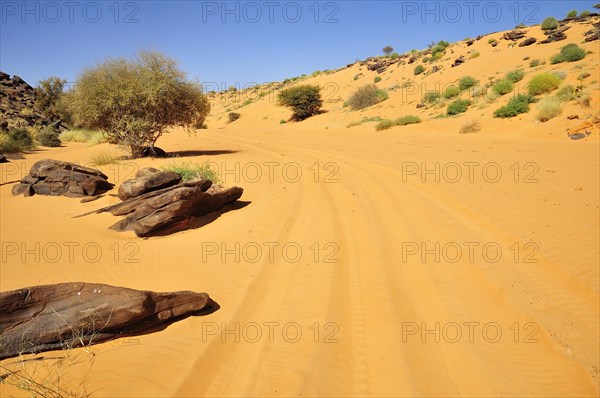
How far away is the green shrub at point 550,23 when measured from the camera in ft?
115

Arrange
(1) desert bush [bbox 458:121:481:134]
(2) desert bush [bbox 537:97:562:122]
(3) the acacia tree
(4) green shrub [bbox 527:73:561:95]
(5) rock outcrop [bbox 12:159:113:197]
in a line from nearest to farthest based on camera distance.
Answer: (5) rock outcrop [bbox 12:159:113:197] → (3) the acacia tree → (2) desert bush [bbox 537:97:562:122] → (1) desert bush [bbox 458:121:481:134] → (4) green shrub [bbox 527:73:561:95]

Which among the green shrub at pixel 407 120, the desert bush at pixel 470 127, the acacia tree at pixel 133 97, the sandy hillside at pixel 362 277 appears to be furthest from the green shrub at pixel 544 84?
the acacia tree at pixel 133 97

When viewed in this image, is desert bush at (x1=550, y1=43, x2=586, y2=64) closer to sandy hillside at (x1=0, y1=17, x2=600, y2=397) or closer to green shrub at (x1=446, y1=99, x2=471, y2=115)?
green shrub at (x1=446, y1=99, x2=471, y2=115)

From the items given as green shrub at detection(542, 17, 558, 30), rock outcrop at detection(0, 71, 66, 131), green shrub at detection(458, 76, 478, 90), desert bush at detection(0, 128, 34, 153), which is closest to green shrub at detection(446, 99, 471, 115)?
green shrub at detection(458, 76, 478, 90)

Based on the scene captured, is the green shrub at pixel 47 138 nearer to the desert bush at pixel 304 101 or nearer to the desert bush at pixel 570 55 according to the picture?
the desert bush at pixel 304 101

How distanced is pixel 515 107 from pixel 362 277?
18382 mm

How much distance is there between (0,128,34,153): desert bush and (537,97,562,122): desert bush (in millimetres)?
25574

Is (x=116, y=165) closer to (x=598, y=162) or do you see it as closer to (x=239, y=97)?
(x=598, y=162)

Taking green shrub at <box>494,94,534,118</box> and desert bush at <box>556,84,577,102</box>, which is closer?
desert bush at <box>556,84,577,102</box>

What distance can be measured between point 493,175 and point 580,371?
7.73m

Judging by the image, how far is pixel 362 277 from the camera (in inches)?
197

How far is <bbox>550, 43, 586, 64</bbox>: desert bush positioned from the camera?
23.1 metres

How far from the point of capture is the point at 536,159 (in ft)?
38.3

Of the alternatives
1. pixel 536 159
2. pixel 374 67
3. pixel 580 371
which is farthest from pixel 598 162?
pixel 374 67
